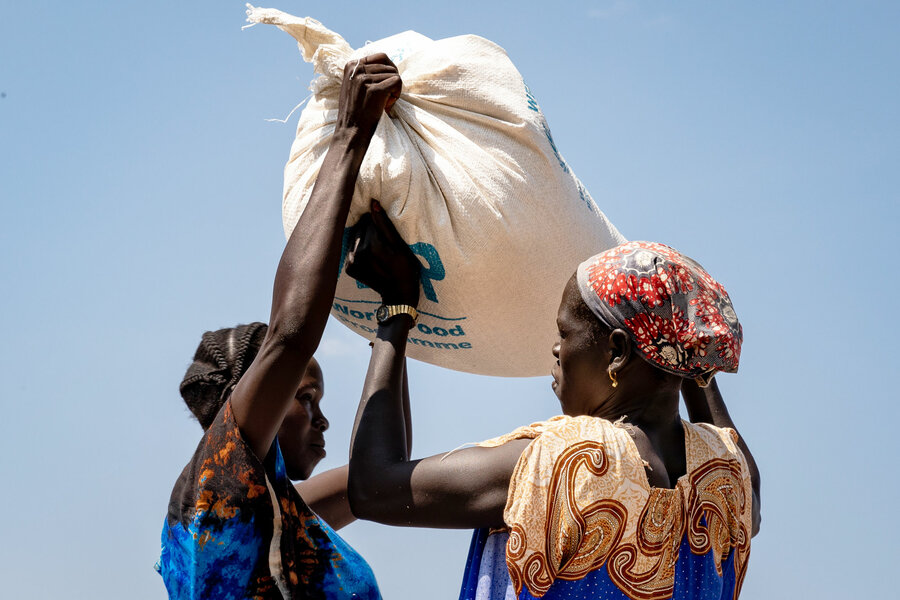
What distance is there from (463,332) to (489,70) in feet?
→ 2.19

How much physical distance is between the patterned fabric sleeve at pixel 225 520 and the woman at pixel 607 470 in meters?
0.24

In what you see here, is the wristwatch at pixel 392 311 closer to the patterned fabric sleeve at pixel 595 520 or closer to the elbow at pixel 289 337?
the elbow at pixel 289 337

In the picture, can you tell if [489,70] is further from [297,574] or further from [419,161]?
[297,574]

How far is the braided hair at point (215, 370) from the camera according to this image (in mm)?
2539

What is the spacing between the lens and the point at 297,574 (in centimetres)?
229

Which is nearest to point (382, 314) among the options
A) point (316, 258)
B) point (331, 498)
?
point (316, 258)

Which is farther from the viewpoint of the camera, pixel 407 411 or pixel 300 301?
pixel 407 411

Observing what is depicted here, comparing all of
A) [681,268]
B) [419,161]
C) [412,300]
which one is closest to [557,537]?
[681,268]

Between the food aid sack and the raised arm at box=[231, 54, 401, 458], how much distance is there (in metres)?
0.11

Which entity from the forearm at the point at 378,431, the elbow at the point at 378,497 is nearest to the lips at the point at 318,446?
the forearm at the point at 378,431

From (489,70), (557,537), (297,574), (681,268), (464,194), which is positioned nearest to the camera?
(557,537)

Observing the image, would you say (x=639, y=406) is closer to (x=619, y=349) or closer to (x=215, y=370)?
(x=619, y=349)

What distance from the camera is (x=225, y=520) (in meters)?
2.20

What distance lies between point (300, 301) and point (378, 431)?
0.31 metres
